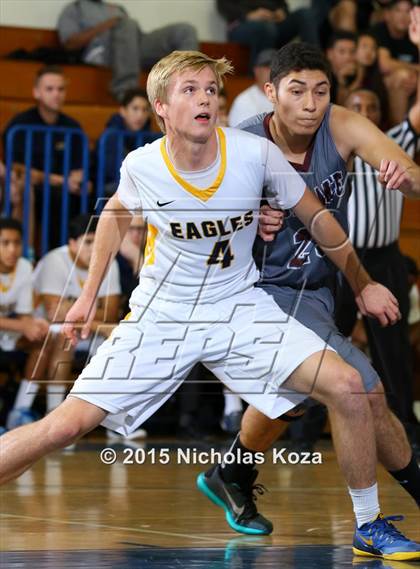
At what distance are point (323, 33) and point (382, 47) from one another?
735 millimetres

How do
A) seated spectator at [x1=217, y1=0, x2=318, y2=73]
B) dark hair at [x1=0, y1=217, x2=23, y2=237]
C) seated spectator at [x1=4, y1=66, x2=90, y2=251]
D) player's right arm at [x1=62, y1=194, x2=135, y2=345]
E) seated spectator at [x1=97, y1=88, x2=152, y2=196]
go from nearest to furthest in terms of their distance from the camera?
player's right arm at [x1=62, y1=194, x2=135, y2=345] < dark hair at [x1=0, y1=217, x2=23, y2=237] < seated spectator at [x1=4, y1=66, x2=90, y2=251] < seated spectator at [x1=97, y1=88, x2=152, y2=196] < seated spectator at [x1=217, y1=0, x2=318, y2=73]

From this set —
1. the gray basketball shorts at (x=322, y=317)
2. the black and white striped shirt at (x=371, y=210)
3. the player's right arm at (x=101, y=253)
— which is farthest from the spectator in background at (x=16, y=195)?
the player's right arm at (x=101, y=253)

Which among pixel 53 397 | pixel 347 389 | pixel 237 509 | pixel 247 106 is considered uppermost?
pixel 247 106

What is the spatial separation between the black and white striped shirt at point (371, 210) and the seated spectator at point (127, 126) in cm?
239

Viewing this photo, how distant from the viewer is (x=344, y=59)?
11289 mm

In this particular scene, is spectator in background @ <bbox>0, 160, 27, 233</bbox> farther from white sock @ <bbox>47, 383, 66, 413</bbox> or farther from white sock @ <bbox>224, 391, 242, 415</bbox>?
white sock @ <bbox>224, 391, 242, 415</bbox>

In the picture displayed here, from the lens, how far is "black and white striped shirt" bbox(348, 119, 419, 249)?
779 centimetres

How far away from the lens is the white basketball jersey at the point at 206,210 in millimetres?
4418

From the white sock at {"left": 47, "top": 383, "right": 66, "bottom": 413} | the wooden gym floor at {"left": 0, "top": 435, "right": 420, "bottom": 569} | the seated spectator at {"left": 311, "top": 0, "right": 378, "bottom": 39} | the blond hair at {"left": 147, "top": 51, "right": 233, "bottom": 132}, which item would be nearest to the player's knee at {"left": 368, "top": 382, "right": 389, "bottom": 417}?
the wooden gym floor at {"left": 0, "top": 435, "right": 420, "bottom": 569}

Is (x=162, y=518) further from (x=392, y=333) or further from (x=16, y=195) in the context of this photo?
(x=16, y=195)

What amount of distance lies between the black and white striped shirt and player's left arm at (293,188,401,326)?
2.96m

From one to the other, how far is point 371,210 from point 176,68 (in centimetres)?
387

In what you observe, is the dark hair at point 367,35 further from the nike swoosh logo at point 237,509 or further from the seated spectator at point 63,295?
the nike swoosh logo at point 237,509

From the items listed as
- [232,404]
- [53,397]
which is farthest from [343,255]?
[53,397]
